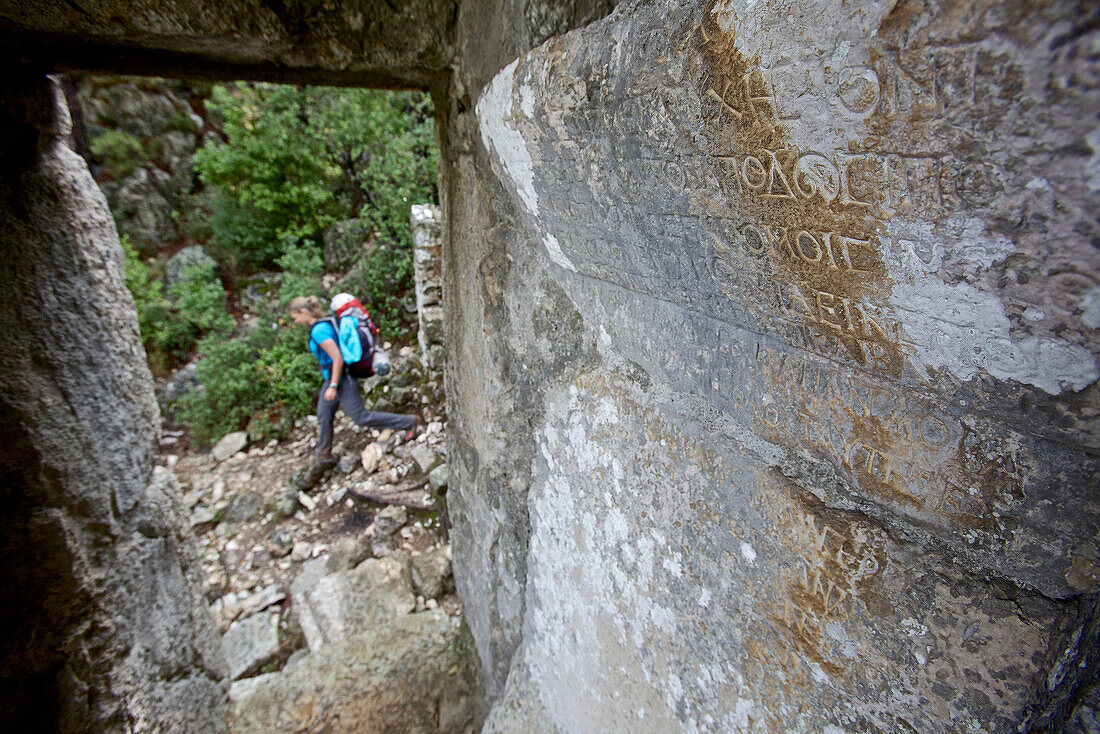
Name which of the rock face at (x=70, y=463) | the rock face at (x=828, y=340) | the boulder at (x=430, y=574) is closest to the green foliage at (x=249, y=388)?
the boulder at (x=430, y=574)

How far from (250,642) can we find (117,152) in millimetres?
7816

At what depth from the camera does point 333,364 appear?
11.5 feet

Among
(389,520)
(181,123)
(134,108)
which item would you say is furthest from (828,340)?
(134,108)

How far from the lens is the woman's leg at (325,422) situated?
3.64 meters

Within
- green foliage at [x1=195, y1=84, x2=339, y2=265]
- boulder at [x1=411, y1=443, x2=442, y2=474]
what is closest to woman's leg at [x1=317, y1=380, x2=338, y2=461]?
boulder at [x1=411, y1=443, x2=442, y2=474]

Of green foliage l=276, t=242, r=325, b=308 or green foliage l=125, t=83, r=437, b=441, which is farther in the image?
green foliage l=276, t=242, r=325, b=308

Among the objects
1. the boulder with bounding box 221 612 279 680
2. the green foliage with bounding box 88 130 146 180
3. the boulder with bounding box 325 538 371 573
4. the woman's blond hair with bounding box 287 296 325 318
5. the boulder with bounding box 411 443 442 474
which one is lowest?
the boulder with bounding box 221 612 279 680

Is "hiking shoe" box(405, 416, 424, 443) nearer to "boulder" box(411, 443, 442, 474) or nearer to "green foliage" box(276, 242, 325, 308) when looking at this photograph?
"boulder" box(411, 443, 442, 474)

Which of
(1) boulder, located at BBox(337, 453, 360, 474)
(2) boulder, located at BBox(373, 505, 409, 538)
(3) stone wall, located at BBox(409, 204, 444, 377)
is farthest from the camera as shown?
(3) stone wall, located at BBox(409, 204, 444, 377)

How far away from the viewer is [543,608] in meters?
1.21

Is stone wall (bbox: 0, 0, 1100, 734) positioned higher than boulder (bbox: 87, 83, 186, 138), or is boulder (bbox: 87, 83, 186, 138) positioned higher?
boulder (bbox: 87, 83, 186, 138)

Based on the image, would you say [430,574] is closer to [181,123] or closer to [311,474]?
[311,474]

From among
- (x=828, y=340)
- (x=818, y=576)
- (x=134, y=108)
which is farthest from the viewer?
(x=134, y=108)

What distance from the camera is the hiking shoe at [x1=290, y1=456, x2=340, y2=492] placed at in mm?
3627
